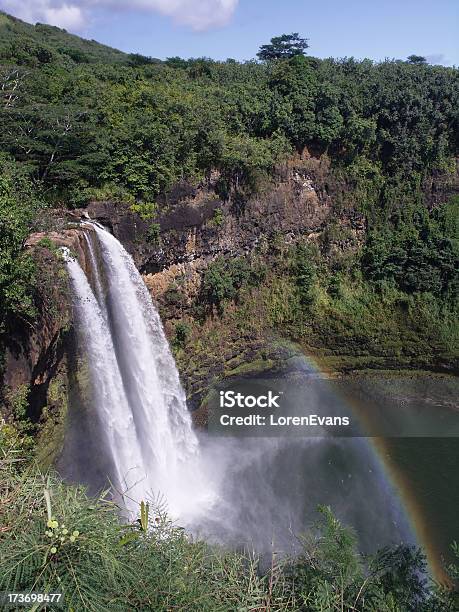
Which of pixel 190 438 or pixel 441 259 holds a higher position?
pixel 441 259

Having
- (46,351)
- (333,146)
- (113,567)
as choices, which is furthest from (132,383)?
(333,146)

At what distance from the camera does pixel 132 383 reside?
45.0 feet

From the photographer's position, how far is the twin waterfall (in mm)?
12117

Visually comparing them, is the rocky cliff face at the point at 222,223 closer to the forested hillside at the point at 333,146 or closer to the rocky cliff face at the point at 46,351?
the forested hillside at the point at 333,146

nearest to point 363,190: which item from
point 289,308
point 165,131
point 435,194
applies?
point 435,194

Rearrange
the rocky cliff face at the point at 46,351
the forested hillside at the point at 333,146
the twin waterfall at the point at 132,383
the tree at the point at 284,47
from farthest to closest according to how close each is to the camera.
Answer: the tree at the point at 284,47 < the forested hillside at the point at 333,146 < the twin waterfall at the point at 132,383 < the rocky cliff face at the point at 46,351

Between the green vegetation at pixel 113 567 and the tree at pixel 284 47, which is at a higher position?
the tree at pixel 284 47

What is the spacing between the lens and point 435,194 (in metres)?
21.2

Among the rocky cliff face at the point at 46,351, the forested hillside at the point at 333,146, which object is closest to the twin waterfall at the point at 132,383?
the rocky cliff face at the point at 46,351

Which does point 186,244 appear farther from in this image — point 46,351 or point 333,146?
point 333,146

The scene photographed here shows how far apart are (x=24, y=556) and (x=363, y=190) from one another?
19.8m

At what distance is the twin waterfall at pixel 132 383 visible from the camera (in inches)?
477

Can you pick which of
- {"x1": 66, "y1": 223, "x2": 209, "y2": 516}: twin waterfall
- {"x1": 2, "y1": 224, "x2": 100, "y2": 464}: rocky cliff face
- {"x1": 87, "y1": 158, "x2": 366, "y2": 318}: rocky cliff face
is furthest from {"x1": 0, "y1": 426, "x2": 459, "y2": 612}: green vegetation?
{"x1": 87, "y1": 158, "x2": 366, "y2": 318}: rocky cliff face

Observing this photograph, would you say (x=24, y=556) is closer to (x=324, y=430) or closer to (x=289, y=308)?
(x=324, y=430)
